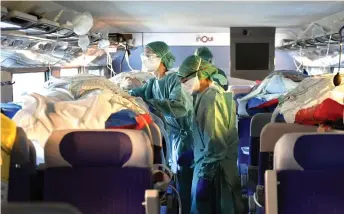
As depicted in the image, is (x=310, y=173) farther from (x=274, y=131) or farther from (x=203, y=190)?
(x=203, y=190)

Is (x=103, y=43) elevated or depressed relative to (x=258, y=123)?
elevated

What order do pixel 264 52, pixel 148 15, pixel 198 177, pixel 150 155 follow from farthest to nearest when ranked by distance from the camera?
pixel 264 52 < pixel 148 15 < pixel 198 177 < pixel 150 155

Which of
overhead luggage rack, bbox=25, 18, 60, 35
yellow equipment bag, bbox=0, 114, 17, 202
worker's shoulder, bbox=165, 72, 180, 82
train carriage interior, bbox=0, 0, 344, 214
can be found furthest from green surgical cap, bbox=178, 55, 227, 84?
yellow equipment bag, bbox=0, 114, 17, 202

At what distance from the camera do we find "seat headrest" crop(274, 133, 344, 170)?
1.82 m

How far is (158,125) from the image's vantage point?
2934mm

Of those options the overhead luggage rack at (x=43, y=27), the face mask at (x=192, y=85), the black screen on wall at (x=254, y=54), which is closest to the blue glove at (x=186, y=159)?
the face mask at (x=192, y=85)

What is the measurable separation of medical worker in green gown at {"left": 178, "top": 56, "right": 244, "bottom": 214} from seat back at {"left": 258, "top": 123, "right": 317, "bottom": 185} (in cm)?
108

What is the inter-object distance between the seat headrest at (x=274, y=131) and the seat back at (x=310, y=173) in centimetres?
47

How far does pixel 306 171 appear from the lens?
6.09 ft

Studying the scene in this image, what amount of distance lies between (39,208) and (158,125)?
64.9 inches

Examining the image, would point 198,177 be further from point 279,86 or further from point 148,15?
point 148,15

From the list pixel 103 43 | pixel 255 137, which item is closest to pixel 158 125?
pixel 255 137

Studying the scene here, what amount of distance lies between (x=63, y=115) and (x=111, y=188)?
0.46 m

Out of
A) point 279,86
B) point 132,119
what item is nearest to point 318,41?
point 279,86
